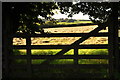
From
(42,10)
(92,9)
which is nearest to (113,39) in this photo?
(92,9)

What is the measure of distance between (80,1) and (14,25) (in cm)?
233

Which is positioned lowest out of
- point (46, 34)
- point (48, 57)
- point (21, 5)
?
point (48, 57)

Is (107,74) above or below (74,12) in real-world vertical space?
below

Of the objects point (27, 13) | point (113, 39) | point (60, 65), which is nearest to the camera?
point (113, 39)

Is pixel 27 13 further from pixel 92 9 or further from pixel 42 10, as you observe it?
pixel 92 9

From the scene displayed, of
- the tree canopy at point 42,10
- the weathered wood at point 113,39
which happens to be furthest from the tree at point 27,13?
the weathered wood at point 113,39

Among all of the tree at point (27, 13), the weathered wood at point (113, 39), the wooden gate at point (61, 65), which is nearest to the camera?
the weathered wood at point (113, 39)

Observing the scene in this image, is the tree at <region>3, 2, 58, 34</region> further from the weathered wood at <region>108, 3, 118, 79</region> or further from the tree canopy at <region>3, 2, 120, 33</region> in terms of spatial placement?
the weathered wood at <region>108, 3, 118, 79</region>

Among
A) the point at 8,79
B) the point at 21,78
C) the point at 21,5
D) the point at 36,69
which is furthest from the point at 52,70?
the point at 21,5

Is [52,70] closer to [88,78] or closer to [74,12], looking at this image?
[88,78]

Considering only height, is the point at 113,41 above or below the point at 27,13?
below

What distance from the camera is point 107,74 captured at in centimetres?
577

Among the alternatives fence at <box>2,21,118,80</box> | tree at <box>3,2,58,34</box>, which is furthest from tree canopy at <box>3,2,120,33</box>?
fence at <box>2,21,118,80</box>

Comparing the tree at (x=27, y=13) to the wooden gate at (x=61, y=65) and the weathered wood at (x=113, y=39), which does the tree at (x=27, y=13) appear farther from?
the weathered wood at (x=113, y=39)
